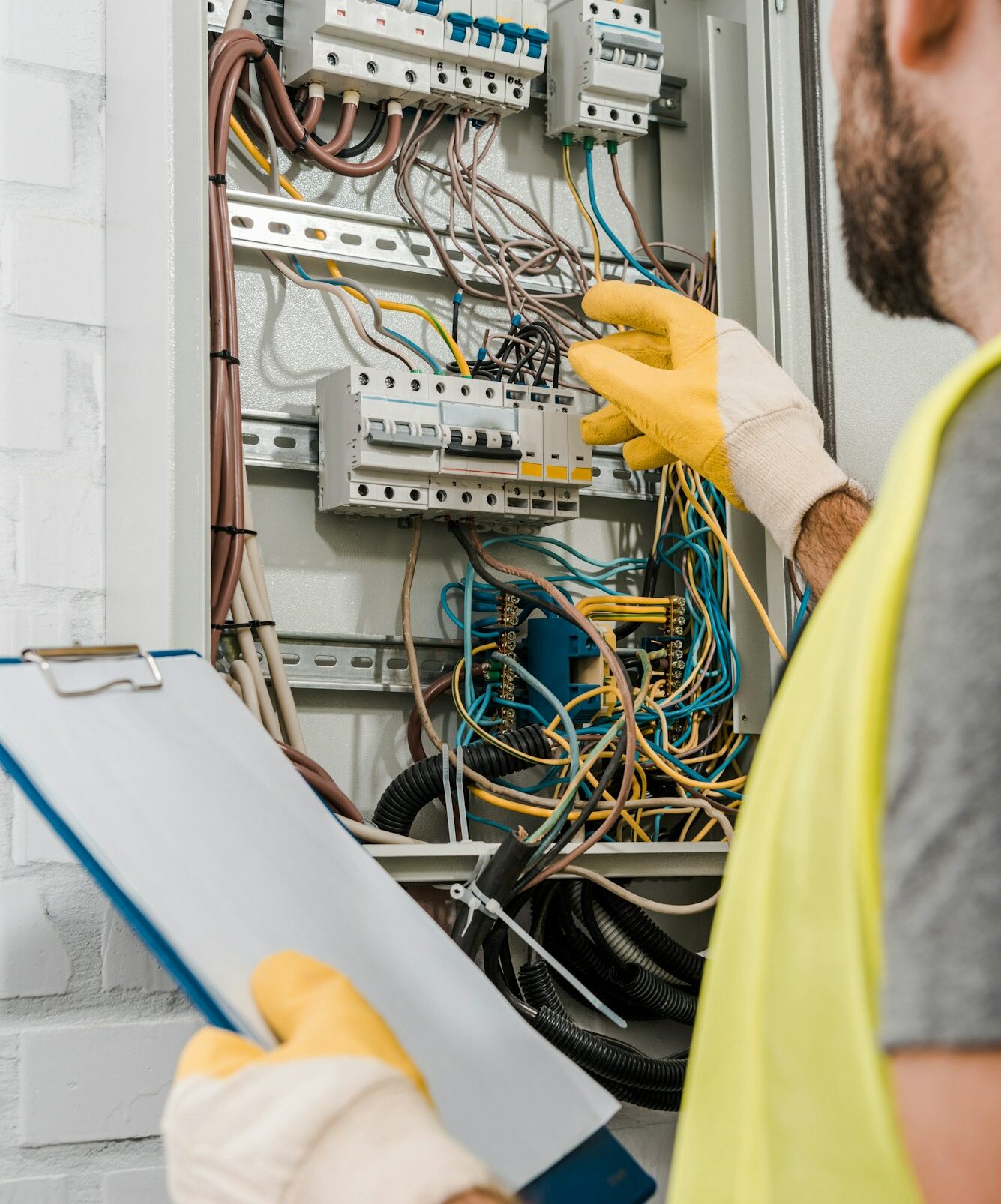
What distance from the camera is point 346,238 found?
5.20 feet

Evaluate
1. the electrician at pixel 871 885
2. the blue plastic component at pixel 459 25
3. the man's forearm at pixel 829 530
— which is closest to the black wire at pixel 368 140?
the blue plastic component at pixel 459 25

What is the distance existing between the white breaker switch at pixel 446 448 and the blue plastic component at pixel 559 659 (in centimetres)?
16

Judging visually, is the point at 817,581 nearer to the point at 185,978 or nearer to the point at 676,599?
the point at 676,599

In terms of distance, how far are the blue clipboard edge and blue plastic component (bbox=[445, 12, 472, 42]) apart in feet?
3.93

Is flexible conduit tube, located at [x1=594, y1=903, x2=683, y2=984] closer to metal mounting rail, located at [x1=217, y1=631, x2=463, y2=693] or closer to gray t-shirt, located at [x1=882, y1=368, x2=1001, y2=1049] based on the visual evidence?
metal mounting rail, located at [x1=217, y1=631, x2=463, y2=693]

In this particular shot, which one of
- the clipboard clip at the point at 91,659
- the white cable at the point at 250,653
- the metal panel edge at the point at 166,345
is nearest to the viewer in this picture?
the clipboard clip at the point at 91,659

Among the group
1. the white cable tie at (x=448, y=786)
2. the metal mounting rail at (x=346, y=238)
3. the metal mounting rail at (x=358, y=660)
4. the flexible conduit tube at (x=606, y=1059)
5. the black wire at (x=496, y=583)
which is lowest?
the flexible conduit tube at (x=606, y=1059)

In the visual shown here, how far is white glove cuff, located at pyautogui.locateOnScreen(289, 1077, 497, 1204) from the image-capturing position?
475mm

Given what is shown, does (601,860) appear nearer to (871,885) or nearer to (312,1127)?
(312,1127)

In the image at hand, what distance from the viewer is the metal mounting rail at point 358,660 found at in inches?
59.6

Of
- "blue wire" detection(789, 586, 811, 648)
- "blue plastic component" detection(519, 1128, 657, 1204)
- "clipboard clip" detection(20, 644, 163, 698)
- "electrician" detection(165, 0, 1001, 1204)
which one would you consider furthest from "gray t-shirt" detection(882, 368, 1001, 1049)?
"blue wire" detection(789, 586, 811, 648)

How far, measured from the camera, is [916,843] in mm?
304

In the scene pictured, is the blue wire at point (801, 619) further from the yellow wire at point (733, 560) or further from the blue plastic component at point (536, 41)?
the blue plastic component at point (536, 41)

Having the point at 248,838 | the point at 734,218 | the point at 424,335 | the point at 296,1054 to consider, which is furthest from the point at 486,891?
the point at 734,218
